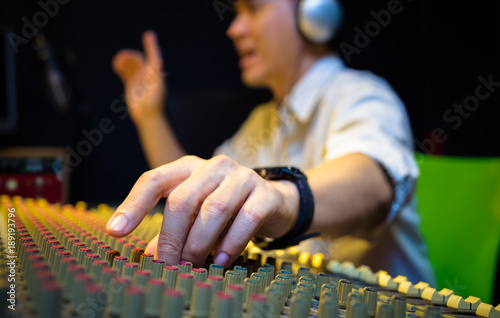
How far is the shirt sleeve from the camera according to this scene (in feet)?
3.05

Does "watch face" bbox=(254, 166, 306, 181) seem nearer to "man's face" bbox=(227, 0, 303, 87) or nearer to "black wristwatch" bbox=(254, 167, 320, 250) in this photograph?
"black wristwatch" bbox=(254, 167, 320, 250)

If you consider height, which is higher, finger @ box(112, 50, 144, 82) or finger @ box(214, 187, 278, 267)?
finger @ box(112, 50, 144, 82)

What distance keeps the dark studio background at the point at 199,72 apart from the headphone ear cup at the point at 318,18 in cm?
96

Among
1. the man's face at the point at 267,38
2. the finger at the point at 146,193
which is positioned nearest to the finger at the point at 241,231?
the finger at the point at 146,193

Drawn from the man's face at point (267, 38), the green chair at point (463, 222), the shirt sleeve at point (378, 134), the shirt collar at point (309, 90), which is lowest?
the green chair at point (463, 222)

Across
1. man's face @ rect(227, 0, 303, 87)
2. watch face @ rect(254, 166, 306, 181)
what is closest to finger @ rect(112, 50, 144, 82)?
man's face @ rect(227, 0, 303, 87)

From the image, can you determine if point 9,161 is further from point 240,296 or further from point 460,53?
point 460,53

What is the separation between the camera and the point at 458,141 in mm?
2273

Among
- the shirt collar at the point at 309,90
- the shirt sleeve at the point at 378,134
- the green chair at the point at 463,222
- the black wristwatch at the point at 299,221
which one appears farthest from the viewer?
the shirt collar at the point at 309,90

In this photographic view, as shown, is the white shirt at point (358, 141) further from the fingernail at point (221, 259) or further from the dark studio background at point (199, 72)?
the dark studio background at point (199, 72)

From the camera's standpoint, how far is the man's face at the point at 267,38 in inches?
59.6

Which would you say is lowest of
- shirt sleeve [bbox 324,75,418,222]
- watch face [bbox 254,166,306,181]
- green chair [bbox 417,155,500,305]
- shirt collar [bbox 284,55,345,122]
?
green chair [bbox 417,155,500,305]

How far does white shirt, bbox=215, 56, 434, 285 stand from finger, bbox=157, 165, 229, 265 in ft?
1.54

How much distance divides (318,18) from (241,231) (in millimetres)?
1017
